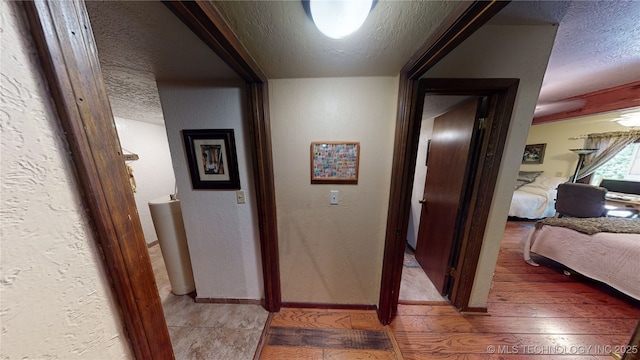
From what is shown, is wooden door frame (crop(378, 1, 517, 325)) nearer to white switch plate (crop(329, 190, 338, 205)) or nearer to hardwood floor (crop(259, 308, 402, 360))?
hardwood floor (crop(259, 308, 402, 360))

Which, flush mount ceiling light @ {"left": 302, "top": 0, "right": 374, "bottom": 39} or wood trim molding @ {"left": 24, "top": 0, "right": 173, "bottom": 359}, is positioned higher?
flush mount ceiling light @ {"left": 302, "top": 0, "right": 374, "bottom": 39}

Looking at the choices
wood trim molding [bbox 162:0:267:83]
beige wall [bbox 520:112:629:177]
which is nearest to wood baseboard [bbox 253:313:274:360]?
wood trim molding [bbox 162:0:267:83]

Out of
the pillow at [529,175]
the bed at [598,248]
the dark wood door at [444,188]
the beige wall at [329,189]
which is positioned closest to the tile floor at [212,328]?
the beige wall at [329,189]

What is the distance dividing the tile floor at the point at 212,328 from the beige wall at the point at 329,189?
14.1 inches

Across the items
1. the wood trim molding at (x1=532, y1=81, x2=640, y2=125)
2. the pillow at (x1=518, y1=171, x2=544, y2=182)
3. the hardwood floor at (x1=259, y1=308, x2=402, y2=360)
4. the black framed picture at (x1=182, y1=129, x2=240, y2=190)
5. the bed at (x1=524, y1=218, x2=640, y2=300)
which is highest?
the wood trim molding at (x1=532, y1=81, x2=640, y2=125)

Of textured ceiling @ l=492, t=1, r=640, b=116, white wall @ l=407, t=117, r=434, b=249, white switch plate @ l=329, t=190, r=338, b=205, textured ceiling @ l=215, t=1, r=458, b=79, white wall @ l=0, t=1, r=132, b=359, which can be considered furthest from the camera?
white wall @ l=407, t=117, r=434, b=249

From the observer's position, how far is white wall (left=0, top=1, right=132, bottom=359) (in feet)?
0.97

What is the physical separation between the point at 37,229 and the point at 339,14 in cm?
102

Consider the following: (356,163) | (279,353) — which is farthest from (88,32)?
(279,353)

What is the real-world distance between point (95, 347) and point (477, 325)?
86.2 inches

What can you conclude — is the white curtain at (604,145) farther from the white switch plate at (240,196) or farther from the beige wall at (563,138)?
the white switch plate at (240,196)

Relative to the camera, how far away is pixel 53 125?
1.12 feet

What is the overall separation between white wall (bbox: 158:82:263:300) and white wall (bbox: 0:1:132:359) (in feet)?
3.25

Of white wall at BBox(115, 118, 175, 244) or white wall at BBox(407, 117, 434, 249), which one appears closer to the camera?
white wall at BBox(407, 117, 434, 249)
